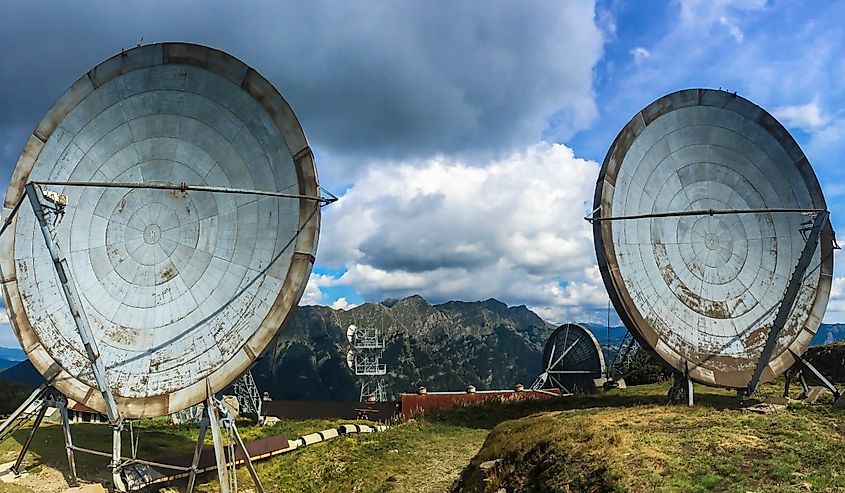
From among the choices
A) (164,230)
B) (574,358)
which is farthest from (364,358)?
(164,230)

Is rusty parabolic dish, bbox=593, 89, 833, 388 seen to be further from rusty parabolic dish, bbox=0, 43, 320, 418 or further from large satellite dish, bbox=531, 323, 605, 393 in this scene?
large satellite dish, bbox=531, 323, 605, 393

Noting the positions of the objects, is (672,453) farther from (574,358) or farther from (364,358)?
(364,358)

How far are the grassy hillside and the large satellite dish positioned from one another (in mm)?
16869

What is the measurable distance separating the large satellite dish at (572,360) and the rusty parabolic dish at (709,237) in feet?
79.6

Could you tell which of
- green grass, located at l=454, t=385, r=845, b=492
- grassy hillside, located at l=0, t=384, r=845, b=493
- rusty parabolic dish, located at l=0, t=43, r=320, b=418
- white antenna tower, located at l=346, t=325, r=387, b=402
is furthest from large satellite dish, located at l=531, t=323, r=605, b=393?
rusty parabolic dish, located at l=0, t=43, r=320, b=418

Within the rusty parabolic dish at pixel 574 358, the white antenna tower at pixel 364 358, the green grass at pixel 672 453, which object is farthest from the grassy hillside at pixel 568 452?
the white antenna tower at pixel 364 358

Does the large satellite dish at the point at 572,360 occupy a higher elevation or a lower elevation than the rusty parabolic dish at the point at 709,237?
lower

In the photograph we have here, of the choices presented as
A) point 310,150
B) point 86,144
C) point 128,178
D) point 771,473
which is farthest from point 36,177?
point 771,473

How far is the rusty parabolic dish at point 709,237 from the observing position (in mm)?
30250

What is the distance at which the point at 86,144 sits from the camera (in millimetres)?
25562

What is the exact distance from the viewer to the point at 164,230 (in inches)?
973

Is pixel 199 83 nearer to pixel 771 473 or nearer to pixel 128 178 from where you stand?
pixel 128 178

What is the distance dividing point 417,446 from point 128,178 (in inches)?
802

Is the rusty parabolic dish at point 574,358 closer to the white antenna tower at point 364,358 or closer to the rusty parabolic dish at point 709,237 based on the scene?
the white antenna tower at point 364,358
